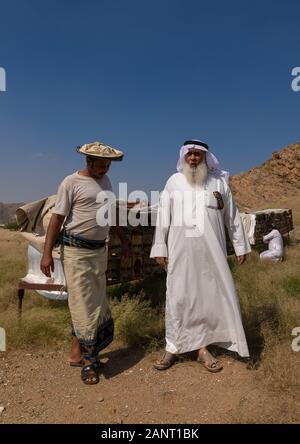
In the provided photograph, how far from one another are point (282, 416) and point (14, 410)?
191 cm

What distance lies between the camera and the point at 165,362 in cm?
359

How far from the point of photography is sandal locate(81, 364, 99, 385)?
11.1 ft

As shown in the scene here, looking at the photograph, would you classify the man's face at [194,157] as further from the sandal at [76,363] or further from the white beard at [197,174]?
the sandal at [76,363]

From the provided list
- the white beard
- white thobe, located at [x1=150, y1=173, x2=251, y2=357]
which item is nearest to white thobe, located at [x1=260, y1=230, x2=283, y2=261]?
white thobe, located at [x1=150, y1=173, x2=251, y2=357]

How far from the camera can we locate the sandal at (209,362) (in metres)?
3.46

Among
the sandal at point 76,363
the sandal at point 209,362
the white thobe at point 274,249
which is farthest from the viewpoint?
the white thobe at point 274,249

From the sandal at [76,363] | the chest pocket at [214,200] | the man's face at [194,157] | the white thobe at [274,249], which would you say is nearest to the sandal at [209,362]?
the sandal at [76,363]

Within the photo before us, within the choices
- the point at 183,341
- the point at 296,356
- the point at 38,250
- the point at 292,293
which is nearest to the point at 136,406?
the point at 183,341

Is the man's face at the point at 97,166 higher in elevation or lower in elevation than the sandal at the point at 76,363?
higher

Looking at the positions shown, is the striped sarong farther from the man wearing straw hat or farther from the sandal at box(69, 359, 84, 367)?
the sandal at box(69, 359, 84, 367)

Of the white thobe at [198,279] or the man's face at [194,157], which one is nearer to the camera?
the white thobe at [198,279]

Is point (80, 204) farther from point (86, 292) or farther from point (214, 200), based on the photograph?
point (214, 200)

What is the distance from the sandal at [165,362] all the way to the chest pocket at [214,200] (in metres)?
1.37

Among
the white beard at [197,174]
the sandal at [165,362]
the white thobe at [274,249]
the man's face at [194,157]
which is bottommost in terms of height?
the sandal at [165,362]
